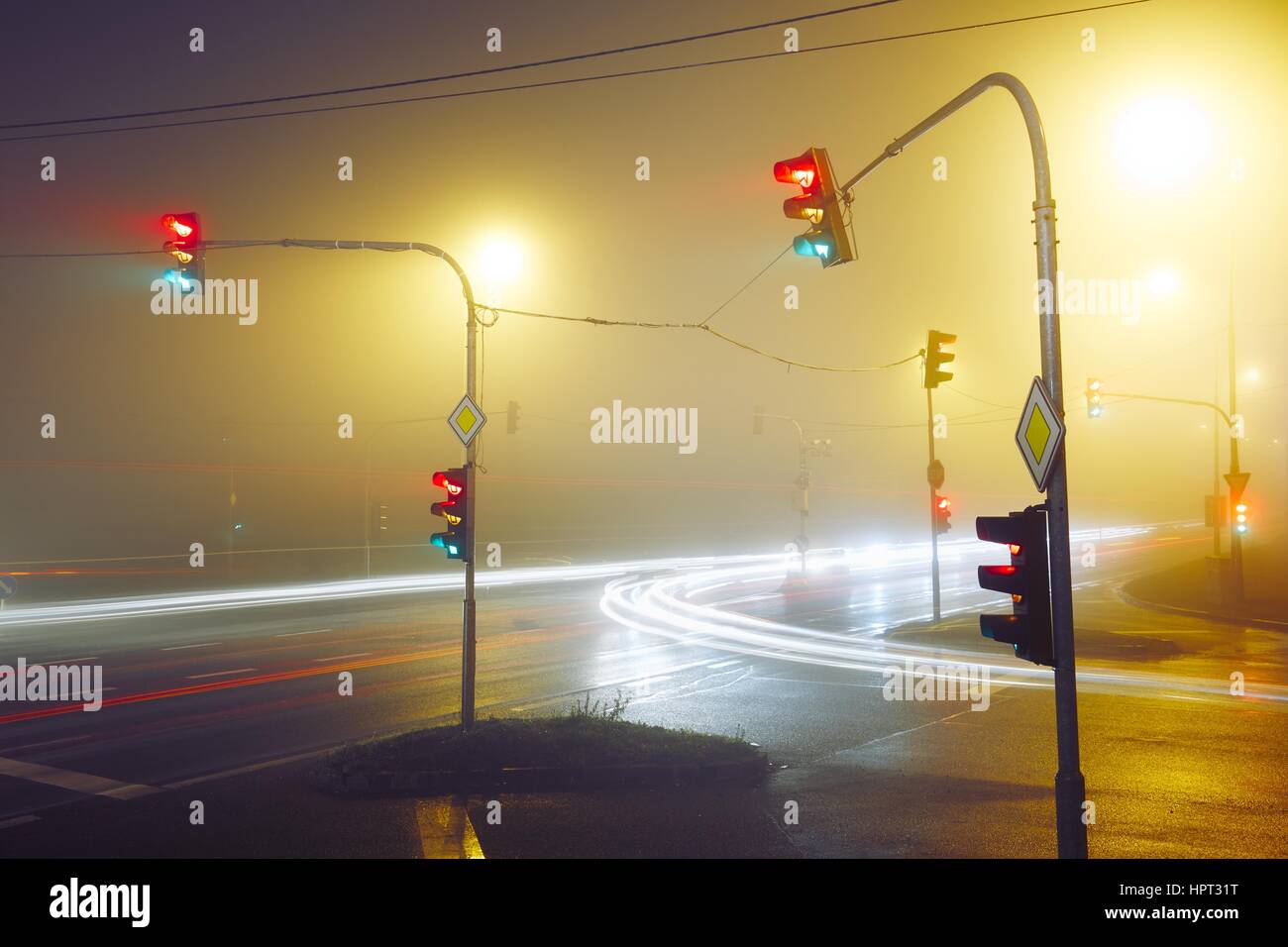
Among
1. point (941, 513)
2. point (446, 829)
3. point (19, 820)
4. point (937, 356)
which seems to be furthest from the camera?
point (941, 513)

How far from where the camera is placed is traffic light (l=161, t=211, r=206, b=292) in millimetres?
10555

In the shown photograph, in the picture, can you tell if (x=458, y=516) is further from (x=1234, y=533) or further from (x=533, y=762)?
(x=1234, y=533)

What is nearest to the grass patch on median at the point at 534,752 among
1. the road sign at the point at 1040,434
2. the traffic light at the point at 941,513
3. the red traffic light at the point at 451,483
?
the red traffic light at the point at 451,483

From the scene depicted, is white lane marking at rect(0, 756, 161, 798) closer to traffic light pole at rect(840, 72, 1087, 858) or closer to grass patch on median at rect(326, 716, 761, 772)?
grass patch on median at rect(326, 716, 761, 772)

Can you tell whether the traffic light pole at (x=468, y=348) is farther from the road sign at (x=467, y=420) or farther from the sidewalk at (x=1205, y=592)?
the sidewalk at (x=1205, y=592)

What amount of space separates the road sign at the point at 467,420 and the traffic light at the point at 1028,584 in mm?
6228

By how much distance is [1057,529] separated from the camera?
6363mm

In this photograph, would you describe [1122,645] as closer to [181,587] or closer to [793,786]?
[793,786]

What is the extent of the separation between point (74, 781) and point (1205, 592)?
30.8 metres

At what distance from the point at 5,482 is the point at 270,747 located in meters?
53.4

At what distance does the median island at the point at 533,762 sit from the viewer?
8852 mm

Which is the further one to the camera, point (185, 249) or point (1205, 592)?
point (1205, 592)

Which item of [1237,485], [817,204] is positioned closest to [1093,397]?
[1237,485]
